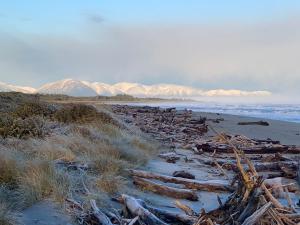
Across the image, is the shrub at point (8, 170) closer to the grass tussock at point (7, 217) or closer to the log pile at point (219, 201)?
the log pile at point (219, 201)

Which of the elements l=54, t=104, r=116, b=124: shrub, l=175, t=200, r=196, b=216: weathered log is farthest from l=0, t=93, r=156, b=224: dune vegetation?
l=54, t=104, r=116, b=124: shrub

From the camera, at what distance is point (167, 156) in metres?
8.13

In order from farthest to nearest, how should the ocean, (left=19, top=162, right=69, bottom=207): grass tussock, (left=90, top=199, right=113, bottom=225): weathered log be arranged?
the ocean < (left=19, top=162, right=69, bottom=207): grass tussock < (left=90, top=199, right=113, bottom=225): weathered log

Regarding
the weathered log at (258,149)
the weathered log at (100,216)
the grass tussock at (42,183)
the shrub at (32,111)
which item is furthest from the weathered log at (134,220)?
the shrub at (32,111)

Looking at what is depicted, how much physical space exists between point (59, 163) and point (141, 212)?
2.40 m

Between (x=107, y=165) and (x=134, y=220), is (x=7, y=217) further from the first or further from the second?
(x=107, y=165)

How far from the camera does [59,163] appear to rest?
567cm

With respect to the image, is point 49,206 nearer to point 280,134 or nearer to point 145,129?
point 145,129

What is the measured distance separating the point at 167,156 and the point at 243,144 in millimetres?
2488

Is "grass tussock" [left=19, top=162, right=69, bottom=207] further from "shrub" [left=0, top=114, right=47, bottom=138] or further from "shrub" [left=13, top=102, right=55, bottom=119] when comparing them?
"shrub" [left=13, top=102, right=55, bottom=119]

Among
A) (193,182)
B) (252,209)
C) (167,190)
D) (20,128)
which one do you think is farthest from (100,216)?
(20,128)

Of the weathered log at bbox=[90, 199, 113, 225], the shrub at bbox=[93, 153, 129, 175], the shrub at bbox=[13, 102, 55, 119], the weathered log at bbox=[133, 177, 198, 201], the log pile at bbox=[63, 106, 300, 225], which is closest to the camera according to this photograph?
the log pile at bbox=[63, 106, 300, 225]

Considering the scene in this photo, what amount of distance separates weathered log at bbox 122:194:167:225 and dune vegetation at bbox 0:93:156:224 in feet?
1.69

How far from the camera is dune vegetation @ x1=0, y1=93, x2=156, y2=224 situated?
4246 mm
